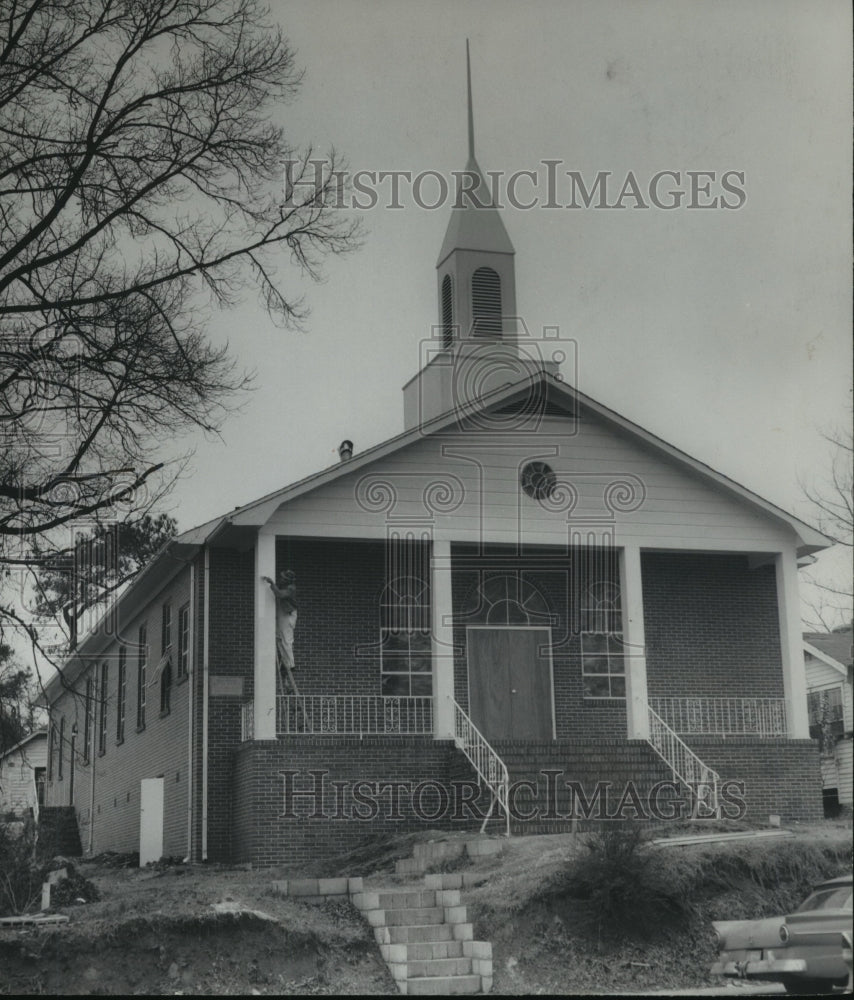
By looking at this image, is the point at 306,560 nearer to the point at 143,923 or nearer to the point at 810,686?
the point at 143,923

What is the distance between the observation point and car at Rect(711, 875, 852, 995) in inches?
431

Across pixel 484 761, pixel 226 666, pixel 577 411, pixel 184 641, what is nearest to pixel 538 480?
pixel 577 411

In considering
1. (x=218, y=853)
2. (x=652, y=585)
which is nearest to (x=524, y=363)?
(x=652, y=585)

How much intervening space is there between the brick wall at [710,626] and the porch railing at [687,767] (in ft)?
4.90

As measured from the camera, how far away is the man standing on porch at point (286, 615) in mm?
21609

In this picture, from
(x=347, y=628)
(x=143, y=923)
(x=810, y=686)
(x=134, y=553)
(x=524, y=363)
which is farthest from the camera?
(x=810, y=686)

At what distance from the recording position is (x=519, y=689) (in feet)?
78.7

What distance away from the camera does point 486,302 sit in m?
26.7

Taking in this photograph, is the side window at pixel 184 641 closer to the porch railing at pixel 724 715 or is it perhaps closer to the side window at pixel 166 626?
the side window at pixel 166 626

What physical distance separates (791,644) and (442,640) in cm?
576

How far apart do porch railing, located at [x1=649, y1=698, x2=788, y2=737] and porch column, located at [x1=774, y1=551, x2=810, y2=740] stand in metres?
0.37

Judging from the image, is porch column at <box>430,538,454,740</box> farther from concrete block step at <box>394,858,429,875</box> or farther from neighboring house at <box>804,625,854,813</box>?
neighboring house at <box>804,625,854,813</box>

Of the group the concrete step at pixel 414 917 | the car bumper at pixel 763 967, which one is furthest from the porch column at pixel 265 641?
the car bumper at pixel 763 967

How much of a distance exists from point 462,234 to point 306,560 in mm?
7046
